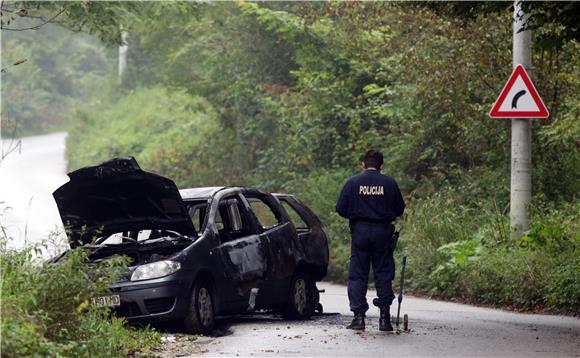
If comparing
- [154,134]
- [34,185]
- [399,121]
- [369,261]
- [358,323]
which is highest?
[154,134]

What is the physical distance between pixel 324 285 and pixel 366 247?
10.0 meters

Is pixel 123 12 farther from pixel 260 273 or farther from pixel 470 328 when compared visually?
pixel 470 328

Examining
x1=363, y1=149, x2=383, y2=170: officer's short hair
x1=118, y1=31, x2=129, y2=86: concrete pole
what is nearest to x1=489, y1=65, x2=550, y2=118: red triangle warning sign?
x1=363, y1=149, x2=383, y2=170: officer's short hair

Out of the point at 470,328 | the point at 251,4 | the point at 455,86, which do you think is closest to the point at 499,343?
the point at 470,328

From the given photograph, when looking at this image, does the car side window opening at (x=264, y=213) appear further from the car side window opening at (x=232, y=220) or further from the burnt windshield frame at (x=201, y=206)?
the burnt windshield frame at (x=201, y=206)

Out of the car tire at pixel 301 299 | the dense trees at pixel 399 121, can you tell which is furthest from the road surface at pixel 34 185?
the car tire at pixel 301 299

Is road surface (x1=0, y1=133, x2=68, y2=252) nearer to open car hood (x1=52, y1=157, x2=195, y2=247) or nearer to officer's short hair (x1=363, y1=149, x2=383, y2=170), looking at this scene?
open car hood (x1=52, y1=157, x2=195, y2=247)

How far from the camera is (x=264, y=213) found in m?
15.1

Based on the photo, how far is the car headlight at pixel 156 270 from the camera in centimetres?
1256

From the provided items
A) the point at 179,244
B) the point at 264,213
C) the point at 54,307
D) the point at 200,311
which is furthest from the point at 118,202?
the point at 54,307

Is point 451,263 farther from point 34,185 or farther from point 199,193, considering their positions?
point 34,185

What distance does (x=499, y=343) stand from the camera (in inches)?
475

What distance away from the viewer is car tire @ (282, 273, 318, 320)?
1477 centimetres

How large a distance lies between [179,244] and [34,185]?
25.6 metres
